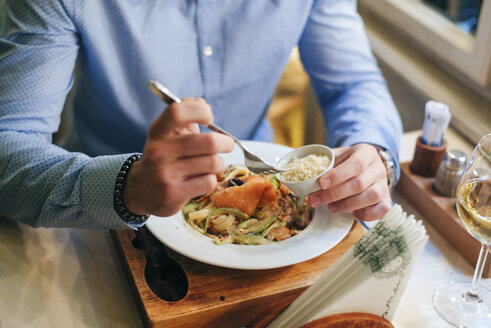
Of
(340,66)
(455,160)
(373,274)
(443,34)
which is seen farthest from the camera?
(443,34)

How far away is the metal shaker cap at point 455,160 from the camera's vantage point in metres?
1.12

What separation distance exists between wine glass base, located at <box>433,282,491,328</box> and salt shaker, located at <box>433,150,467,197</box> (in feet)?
0.80

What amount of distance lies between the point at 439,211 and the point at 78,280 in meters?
0.81

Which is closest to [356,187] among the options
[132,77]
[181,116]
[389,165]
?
[389,165]

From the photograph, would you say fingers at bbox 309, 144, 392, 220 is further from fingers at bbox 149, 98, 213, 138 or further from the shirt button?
the shirt button

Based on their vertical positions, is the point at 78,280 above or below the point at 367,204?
below

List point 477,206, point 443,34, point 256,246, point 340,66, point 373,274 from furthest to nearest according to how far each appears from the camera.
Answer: point 443,34 < point 340,66 < point 256,246 < point 477,206 < point 373,274

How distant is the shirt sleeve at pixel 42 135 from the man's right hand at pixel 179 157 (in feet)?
0.52

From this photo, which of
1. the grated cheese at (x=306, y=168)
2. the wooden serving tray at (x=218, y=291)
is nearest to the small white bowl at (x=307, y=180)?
the grated cheese at (x=306, y=168)

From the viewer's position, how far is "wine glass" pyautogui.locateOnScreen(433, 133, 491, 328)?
0.84 m

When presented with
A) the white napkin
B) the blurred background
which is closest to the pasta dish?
the white napkin

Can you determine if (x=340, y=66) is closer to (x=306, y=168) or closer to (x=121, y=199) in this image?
(x=306, y=168)

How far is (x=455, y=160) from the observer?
1.12 metres

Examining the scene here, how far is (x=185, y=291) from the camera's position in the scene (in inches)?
36.3
